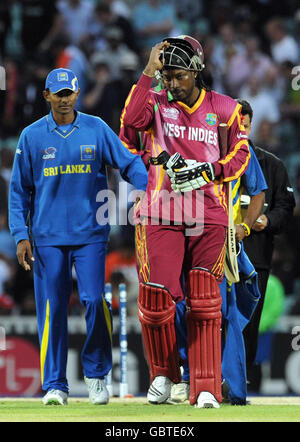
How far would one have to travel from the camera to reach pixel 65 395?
7.10 m

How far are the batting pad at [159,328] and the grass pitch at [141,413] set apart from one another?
249 mm

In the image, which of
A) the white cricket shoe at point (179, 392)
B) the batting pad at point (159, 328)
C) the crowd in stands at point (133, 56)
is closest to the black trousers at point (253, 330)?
the white cricket shoe at point (179, 392)

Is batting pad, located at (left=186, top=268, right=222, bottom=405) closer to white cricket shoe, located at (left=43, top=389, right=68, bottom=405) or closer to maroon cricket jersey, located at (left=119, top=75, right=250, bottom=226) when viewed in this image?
maroon cricket jersey, located at (left=119, top=75, right=250, bottom=226)

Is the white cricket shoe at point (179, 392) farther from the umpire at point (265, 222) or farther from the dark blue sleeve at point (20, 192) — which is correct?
the dark blue sleeve at point (20, 192)

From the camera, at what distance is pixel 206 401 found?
6.64 metres

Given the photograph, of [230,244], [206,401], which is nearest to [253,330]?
[230,244]

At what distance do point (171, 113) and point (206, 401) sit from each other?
180cm

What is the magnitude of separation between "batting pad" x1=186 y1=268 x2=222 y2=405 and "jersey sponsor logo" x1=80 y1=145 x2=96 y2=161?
101 centimetres

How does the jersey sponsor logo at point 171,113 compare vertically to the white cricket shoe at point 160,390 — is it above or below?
above

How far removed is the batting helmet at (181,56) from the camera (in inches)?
267

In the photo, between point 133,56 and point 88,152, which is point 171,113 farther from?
point 133,56

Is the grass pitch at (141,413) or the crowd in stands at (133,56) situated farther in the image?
the crowd in stands at (133,56)

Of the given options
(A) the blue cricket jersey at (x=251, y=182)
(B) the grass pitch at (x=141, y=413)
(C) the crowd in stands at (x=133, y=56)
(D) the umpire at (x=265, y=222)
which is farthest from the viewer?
(C) the crowd in stands at (x=133, y=56)

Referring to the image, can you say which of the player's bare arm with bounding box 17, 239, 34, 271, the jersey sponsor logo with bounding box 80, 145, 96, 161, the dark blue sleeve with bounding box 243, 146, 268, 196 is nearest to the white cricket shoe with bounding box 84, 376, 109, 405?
the player's bare arm with bounding box 17, 239, 34, 271
